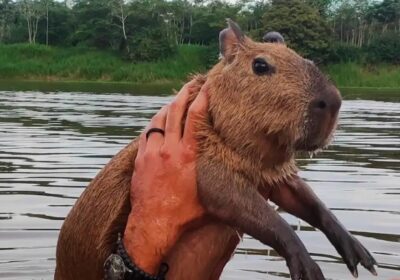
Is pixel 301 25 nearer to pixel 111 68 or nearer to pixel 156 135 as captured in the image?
pixel 111 68

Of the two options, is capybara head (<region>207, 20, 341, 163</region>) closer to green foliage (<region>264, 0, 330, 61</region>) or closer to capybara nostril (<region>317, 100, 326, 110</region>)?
capybara nostril (<region>317, 100, 326, 110</region>)

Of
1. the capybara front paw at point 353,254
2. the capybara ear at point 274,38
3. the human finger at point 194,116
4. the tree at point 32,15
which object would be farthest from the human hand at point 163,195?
the tree at point 32,15

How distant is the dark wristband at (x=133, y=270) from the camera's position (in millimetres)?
3412

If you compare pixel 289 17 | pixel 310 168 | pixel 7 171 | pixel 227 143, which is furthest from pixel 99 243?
pixel 289 17

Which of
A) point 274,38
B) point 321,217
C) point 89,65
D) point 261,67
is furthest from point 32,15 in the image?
point 261,67

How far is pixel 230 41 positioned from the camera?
350 centimetres

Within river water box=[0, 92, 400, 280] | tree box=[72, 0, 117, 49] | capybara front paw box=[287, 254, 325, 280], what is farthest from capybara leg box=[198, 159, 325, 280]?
tree box=[72, 0, 117, 49]

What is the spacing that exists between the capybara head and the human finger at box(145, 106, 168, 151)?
0.24m

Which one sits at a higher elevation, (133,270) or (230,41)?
(230,41)

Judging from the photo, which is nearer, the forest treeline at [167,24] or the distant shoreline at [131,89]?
the distant shoreline at [131,89]

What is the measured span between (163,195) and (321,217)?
2.14 feet

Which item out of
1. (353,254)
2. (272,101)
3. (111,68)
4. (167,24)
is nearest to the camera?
(272,101)

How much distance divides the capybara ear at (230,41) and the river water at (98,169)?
6.30ft

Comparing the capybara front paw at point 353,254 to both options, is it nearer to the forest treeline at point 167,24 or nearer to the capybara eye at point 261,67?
the capybara eye at point 261,67
